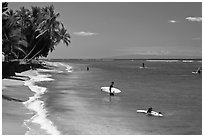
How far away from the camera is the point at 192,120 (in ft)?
49.7

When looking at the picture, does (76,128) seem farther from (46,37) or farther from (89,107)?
(46,37)

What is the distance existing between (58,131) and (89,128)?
4.34 ft

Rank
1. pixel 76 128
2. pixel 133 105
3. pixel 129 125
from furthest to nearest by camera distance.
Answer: pixel 133 105
pixel 129 125
pixel 76 128

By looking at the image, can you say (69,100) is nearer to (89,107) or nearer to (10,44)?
(89,107)

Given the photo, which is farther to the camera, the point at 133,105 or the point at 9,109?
the point at 133,105

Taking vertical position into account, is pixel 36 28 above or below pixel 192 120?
above

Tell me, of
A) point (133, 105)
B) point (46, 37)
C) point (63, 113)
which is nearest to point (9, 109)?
point (63, 113)

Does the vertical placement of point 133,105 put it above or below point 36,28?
below

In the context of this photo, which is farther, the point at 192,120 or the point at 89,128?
the point at 192,120

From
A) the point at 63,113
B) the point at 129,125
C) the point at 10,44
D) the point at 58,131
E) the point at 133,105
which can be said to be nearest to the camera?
the point at 58,131

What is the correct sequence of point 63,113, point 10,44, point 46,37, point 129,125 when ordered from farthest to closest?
point 46,37 → point 10,44 → point 63,113 → point 129,125

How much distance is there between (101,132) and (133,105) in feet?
24.7

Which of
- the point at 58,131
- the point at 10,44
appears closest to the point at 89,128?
the point at 58,131

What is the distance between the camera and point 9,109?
13.8 meters
